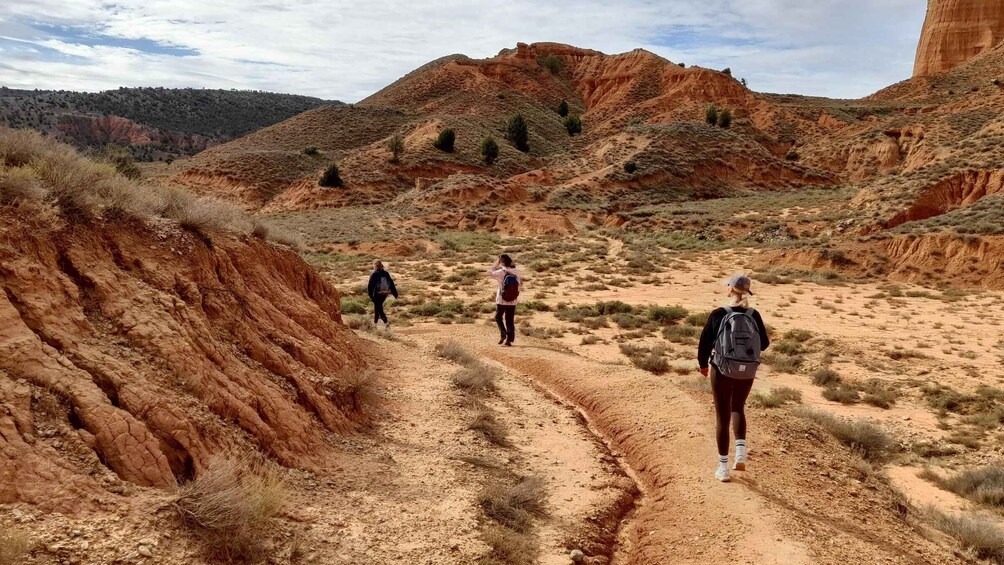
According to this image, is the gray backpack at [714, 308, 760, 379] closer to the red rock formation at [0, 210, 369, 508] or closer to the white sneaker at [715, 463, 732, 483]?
the white sneaker at [715, 463, 732, 483]

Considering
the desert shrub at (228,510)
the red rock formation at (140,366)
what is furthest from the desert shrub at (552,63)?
the desert shrub at (228,510)

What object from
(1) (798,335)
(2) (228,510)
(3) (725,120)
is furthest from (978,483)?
(3) (725,120)

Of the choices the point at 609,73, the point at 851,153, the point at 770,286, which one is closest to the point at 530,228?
the point at 770,286

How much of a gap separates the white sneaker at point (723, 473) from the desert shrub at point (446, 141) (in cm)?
5298

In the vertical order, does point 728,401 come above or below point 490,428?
above

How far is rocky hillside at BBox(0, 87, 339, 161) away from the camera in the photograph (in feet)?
280

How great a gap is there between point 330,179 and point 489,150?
1446 centimetres

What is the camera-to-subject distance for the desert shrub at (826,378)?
11.8 meters

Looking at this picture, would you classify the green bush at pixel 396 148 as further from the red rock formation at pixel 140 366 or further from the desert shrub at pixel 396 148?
the red rock formation at pixel 140 366

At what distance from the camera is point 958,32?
8394 cm

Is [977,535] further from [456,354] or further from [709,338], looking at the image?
[456,354]

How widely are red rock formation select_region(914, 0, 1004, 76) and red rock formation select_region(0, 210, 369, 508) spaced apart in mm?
100718

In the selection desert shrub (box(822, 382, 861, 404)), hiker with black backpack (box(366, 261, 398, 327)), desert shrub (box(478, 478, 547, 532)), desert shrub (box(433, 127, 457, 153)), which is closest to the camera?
desert shrub (box(478, 478, 547, 532))

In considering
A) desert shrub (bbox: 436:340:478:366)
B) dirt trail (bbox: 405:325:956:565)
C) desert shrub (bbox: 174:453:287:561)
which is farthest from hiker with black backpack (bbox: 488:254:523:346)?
desert shrub (bbox: 174:453:287:561)
